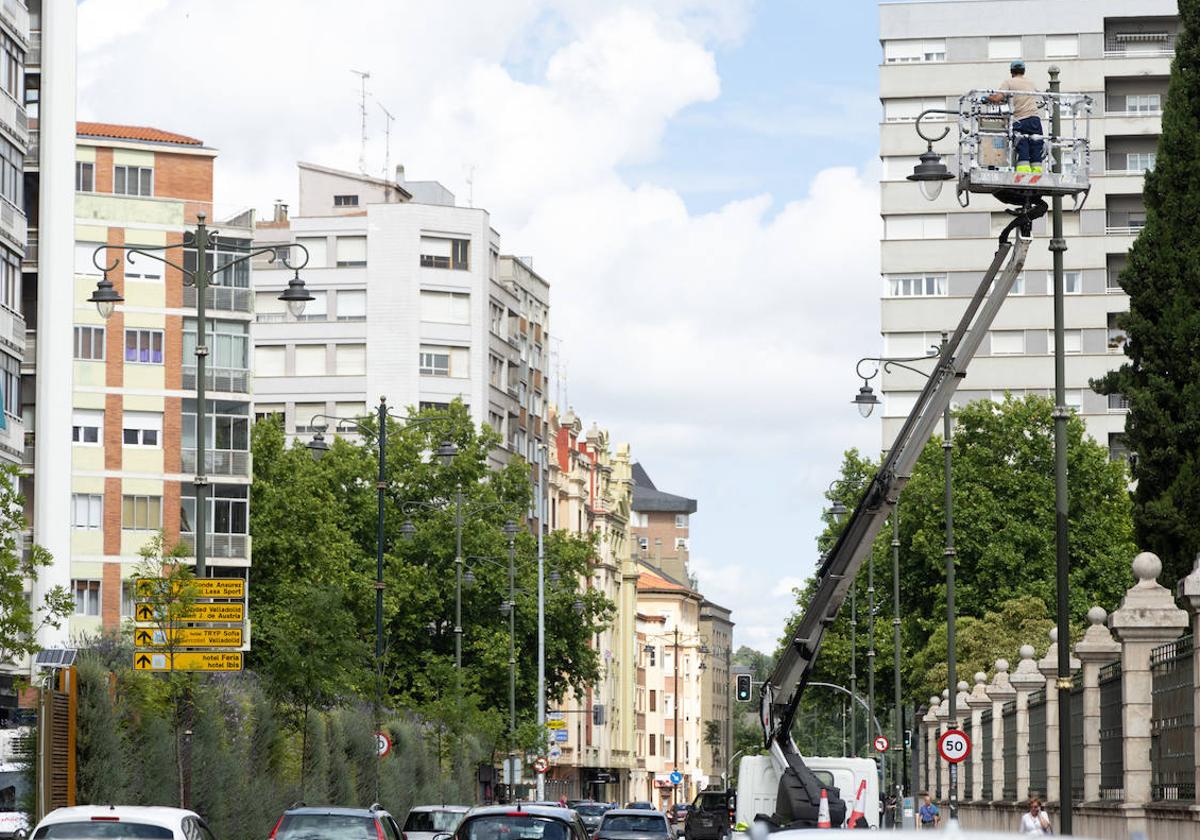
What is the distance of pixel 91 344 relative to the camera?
258ft

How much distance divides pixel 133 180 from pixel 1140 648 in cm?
5917

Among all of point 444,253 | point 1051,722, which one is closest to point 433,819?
point 1051,722

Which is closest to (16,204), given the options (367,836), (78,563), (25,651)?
(78,563)

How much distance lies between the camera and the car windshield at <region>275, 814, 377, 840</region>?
26062 millimetres

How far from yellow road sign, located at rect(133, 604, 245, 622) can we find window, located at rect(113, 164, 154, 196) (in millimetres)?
47973

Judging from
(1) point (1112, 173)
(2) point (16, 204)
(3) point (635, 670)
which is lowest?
(3) point (635, 670)

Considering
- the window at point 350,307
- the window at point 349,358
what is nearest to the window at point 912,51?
the window at point 350,307

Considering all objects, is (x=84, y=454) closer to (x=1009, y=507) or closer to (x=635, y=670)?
(x=1009, y=507)

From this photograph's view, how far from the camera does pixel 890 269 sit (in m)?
110

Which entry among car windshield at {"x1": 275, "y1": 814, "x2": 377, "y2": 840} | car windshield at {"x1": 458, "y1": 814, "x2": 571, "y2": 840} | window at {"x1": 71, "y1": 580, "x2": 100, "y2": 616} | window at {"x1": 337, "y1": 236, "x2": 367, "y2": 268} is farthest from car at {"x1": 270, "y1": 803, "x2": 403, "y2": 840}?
window at {"x1": 337, "y1": 236, "x2": 367, "y2": 268}

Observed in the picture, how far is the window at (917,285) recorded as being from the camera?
109 m

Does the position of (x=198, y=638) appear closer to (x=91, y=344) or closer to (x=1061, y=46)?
(x=91, y=344)

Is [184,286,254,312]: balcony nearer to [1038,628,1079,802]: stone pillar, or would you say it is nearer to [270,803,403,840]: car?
[1038,628,1079,802]: stone pillar

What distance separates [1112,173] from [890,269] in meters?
10.6
